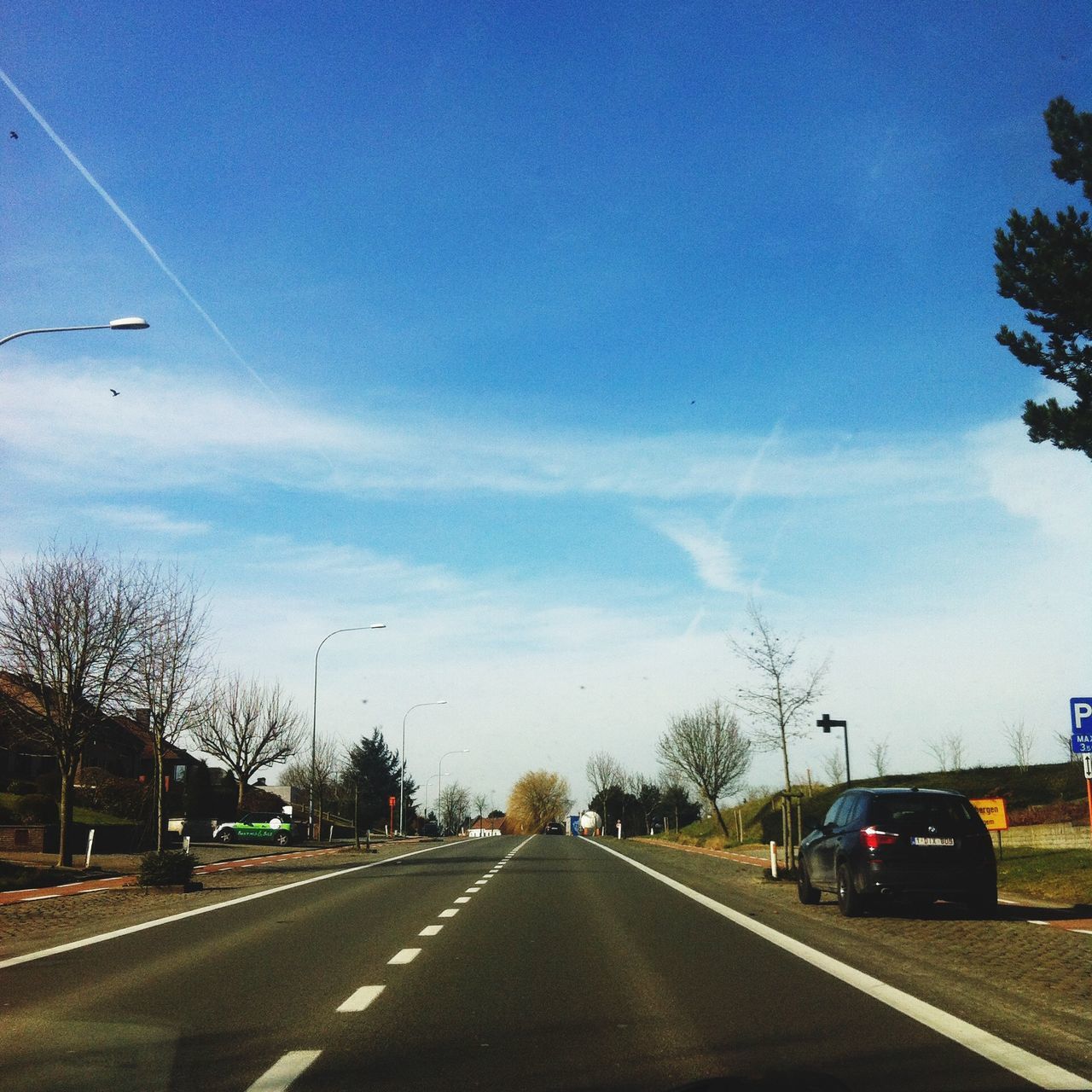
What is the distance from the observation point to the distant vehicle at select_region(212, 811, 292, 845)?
56344 millimetres

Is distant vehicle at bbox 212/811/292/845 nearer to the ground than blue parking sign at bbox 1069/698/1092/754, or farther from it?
nearer to the ground

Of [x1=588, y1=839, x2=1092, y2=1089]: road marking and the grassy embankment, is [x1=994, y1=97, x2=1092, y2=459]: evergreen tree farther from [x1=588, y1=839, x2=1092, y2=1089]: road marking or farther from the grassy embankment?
[x1=588, y1=839, x2=1092, y2=1089]: road marking

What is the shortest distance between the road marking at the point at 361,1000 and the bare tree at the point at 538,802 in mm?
166953

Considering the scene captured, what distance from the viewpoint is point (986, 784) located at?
3506 cm

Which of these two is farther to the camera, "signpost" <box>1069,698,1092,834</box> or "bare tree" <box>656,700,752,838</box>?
"bare tree" <box>656,700,752,838</box>

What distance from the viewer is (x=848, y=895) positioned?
48.8ft

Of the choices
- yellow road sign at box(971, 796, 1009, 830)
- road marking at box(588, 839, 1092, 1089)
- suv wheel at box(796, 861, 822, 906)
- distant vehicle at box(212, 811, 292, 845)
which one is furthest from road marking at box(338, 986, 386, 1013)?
distant vehicle at box(212, 811, 292, 845)

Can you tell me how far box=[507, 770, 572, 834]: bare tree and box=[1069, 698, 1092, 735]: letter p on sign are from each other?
158 meters

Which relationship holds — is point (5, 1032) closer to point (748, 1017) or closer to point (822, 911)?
point (748, 1017)

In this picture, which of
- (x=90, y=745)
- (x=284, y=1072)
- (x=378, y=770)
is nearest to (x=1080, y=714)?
(x=284, y=1072)

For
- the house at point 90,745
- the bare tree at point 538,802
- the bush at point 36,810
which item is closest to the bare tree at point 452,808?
the bare tree at point 538,802

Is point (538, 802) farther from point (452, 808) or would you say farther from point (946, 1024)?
point (946, 1024)

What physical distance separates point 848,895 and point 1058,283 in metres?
17.1

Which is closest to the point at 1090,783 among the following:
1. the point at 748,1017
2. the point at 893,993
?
the point at 893,993
